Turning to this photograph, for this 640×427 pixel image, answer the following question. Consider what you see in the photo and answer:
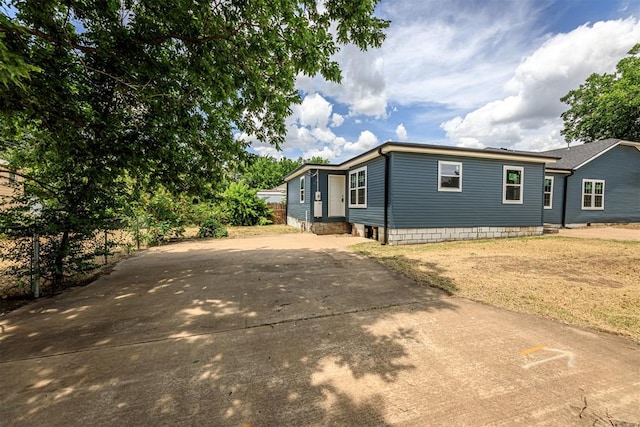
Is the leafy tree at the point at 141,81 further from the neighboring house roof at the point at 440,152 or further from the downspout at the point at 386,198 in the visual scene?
the downspout at the point at 386,198

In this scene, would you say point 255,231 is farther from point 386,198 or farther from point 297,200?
point 386,198

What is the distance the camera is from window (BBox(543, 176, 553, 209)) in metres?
13.7

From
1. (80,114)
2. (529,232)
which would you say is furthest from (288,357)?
(529,232)

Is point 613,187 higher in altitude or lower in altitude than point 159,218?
higher

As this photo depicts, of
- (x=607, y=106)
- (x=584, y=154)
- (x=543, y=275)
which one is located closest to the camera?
(x=543, y=275)

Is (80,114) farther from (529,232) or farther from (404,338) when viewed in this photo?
(529,232)

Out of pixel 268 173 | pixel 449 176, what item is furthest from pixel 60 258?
pixel 268 173

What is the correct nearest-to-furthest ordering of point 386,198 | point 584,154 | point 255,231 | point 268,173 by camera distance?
point 386,198 < point 255,231 < point 584,154 < point 268,173

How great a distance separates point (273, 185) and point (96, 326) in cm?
4207

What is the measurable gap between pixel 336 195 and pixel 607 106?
25.8 m

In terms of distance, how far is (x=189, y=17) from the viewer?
3.50 meters

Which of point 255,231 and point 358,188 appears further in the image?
point 255,231

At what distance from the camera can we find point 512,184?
10320 mm

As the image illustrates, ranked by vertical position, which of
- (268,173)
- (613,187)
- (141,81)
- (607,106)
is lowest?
(613,187)
